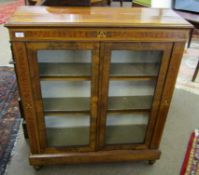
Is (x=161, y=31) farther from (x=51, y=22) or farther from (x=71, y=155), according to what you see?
(x=71, y=155)

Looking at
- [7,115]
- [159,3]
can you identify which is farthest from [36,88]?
[159,3]

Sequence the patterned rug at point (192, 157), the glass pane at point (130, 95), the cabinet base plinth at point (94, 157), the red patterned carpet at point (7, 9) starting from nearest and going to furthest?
1. the patterned rug at point (192, 157)
2. the glass pane at point (130, 95)
3. the cabinet base plinth at point (94, 157)
4. the red patterned carpet at point (7, 9)

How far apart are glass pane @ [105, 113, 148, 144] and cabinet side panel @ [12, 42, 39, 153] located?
1.48ft

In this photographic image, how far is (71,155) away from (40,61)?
628mm

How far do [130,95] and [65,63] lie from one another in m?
0.44

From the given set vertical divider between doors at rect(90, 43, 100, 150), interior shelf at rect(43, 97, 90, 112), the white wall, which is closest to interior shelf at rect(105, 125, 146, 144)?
vertical divider between doors at rect(90, 43, 100, 150)

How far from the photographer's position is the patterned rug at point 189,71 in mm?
2424

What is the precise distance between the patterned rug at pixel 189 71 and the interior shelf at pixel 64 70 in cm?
153

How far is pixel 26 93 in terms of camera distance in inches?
45.8

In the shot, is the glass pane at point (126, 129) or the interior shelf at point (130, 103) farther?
the glass pane at point (126, 129)

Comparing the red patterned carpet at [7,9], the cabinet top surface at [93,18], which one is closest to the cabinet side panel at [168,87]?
the cabinet top surface at [93,18]

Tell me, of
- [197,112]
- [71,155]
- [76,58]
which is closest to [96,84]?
[76,58]

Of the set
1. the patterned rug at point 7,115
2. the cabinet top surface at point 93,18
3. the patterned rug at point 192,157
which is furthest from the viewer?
the patterned rug at point 7,115

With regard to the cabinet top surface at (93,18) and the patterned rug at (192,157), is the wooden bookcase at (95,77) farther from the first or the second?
the patterned rug at (192,157)
